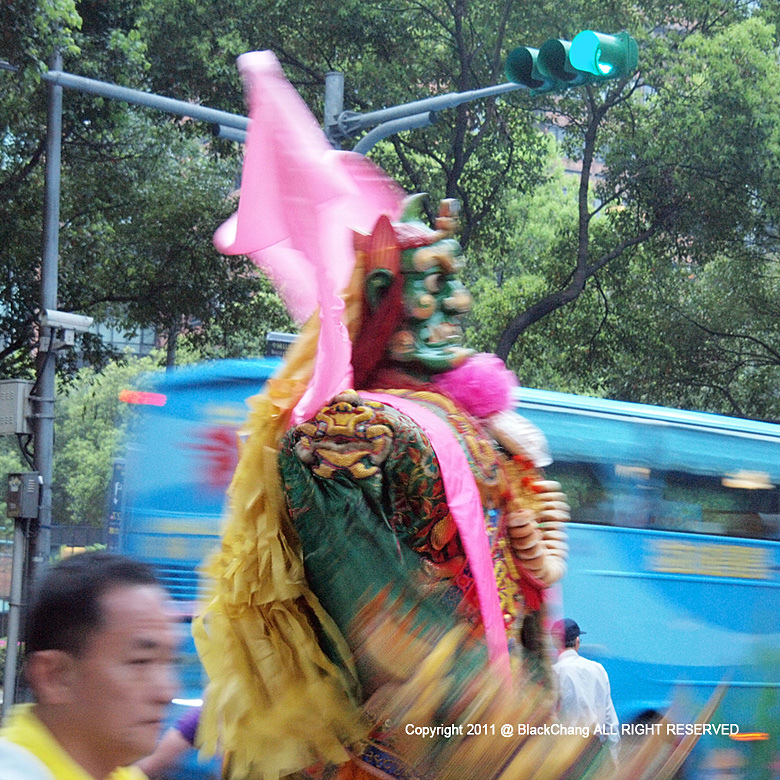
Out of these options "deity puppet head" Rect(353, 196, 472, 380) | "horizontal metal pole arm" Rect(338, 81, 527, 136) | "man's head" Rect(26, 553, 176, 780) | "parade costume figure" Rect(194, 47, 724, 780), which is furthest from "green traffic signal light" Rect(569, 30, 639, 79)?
"man's head" Rect(26, 553, 176, 780)

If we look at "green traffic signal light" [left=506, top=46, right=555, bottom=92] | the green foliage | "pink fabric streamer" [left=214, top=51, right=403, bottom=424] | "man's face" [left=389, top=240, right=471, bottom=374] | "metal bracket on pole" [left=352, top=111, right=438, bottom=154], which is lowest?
the green foliage

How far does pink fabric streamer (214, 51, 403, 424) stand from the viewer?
2.17m

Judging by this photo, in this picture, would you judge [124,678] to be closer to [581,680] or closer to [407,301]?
[407,301]

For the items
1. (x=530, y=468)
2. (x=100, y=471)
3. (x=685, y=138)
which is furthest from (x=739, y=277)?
(x=100, y=471)

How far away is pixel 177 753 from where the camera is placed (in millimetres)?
2496

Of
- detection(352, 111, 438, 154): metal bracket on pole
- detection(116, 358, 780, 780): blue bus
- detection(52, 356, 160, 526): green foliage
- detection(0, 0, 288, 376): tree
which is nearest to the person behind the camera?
detection(116, 358, 780, 780): blue bus

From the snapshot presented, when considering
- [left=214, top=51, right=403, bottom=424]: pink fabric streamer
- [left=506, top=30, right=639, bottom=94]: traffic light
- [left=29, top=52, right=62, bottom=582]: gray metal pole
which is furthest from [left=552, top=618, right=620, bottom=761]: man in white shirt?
[left=29, top=52, right=62, bottom=582]: gray metal pole

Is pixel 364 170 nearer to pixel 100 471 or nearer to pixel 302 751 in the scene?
pixel 302 751

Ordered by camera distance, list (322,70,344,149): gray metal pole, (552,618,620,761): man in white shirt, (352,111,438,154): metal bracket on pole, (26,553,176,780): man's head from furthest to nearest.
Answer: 1. (322,70,344,149): gray metal pole
2. (352,111,438,154): metal bracket on pole
3. (552,618,620,761): man in white shirt
4. (26,553,176,780): man's head

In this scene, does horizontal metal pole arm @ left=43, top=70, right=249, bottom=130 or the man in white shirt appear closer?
the man in white shirt

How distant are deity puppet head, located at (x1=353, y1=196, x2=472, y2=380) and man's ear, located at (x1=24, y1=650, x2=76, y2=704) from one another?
3.65ft

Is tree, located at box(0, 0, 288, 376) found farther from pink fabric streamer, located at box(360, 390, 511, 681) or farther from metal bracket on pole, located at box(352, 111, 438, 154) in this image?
pink fabric streamer, located at box(360, 390, 511, 681)

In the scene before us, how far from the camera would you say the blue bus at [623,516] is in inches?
296

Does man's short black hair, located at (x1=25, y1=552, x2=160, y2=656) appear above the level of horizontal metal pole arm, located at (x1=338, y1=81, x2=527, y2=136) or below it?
below
